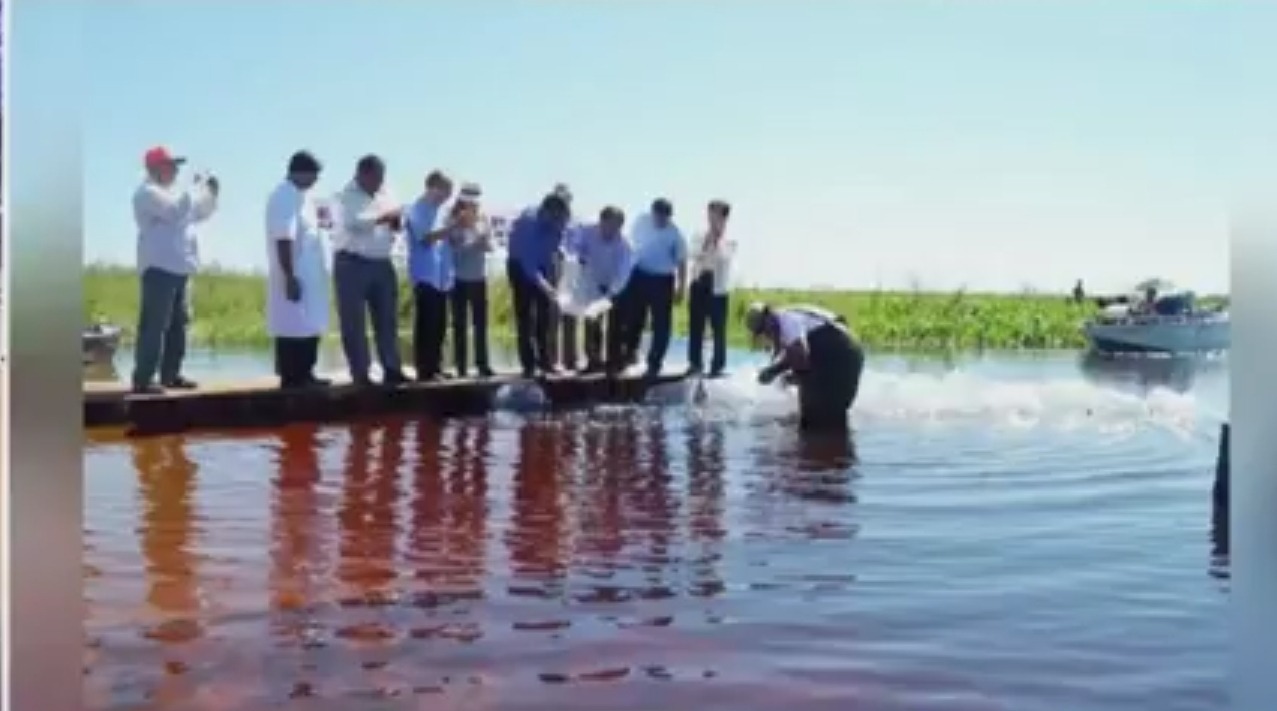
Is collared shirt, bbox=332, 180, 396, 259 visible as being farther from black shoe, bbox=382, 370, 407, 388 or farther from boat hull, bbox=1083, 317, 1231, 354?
boat hull, bbox=1083, 317, 1231, 354

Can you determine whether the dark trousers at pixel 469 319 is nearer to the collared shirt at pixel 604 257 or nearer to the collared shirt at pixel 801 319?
the collared shirt at pixel 604 257

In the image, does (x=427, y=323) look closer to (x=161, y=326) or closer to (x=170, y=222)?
(x=161, y=326)

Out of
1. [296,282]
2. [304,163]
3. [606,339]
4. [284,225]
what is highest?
[304,163]

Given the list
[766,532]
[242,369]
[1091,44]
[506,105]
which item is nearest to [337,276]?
[242,369]

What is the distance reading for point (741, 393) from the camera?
12.1 feet

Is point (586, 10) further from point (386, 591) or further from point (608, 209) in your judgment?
point (386, 591)

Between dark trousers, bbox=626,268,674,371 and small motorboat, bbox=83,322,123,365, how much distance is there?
37.6 inches

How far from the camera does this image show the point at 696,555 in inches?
130

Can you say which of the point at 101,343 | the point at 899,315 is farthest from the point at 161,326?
the point at 899,315

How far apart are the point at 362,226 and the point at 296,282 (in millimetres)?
196

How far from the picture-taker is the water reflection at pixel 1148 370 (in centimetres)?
343

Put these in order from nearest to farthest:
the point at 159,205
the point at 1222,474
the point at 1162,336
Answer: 1. the point at 159,205
2. the point at 1222,474
3. the point at 1162,336

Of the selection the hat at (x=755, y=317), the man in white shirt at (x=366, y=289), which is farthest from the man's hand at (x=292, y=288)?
the hat at (x=755, y=317)

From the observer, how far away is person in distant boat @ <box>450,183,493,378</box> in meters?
3.69
